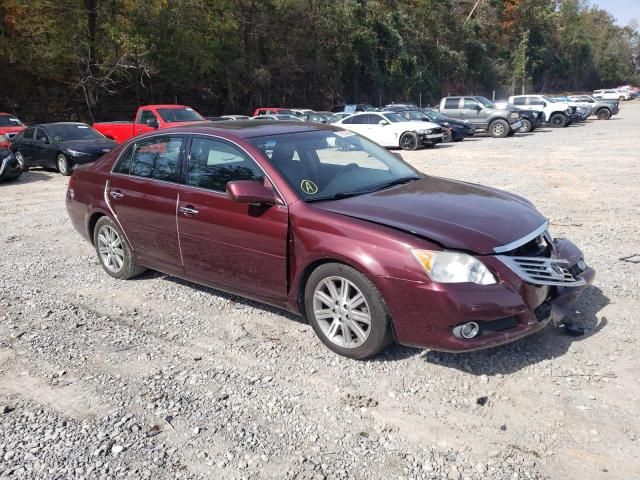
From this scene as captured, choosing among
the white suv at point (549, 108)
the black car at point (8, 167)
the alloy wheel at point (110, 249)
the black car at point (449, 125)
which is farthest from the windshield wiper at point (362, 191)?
the white suv at point (549, 108)

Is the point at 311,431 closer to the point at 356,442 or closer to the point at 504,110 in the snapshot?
the point at 356,442

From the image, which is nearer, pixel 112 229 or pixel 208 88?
pixel 112 229

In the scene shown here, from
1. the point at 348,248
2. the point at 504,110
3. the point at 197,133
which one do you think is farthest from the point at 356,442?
the point at 504,110

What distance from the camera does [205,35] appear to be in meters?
35.3

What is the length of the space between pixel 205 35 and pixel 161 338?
34.0 m

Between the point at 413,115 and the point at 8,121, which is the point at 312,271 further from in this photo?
the point at 413,115

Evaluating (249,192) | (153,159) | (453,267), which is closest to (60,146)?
(153,159)

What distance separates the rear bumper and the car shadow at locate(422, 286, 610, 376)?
311 mm

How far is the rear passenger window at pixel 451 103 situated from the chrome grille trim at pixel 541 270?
2409 cm

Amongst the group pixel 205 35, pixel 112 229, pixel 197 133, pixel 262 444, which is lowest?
pixel 262 444

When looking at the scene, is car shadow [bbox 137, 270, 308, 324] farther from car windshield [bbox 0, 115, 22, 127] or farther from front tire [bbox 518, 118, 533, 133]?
front tire [bbox 518, 118, 533, 133]

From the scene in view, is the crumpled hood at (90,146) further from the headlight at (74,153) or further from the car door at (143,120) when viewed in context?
the car door at (143,120)

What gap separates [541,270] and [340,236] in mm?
1356

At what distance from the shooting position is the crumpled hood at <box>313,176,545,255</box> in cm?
373
